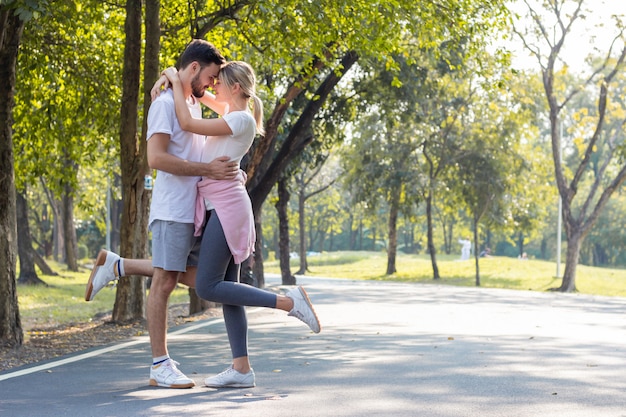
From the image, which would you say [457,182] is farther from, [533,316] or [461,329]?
[461,329]

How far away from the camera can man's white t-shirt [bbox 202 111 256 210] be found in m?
6.58

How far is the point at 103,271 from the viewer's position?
725 centimetres

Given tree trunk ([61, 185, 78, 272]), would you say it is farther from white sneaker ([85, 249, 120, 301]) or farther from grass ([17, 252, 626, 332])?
white sneaker ([85, 249, 120, 301])

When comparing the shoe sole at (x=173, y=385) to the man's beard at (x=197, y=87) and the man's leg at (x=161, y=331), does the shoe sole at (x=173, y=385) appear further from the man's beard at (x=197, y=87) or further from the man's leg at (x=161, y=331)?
the man's beard at (x=197, y=87)

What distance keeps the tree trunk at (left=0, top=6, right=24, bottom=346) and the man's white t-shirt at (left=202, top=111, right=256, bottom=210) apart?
404cm

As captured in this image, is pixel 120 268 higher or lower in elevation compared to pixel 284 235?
lower

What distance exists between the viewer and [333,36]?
13039 millimetres

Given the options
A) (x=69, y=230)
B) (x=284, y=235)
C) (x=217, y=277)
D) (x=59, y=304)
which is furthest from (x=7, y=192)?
(x=69, y=230)

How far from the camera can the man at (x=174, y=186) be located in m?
6.59

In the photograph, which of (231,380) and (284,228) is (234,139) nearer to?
(231,380)

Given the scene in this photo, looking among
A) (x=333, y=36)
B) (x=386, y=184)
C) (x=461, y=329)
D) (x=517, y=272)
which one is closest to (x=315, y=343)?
(x=461, y=329)

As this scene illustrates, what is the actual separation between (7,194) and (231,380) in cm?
416

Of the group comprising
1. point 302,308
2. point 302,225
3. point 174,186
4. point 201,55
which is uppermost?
point 302,225

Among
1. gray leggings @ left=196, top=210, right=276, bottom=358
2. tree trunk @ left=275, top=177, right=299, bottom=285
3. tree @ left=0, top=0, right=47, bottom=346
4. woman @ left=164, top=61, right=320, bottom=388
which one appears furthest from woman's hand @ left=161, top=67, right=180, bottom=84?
tree trunk @ left=275, top=177, right=299, bottom=285
